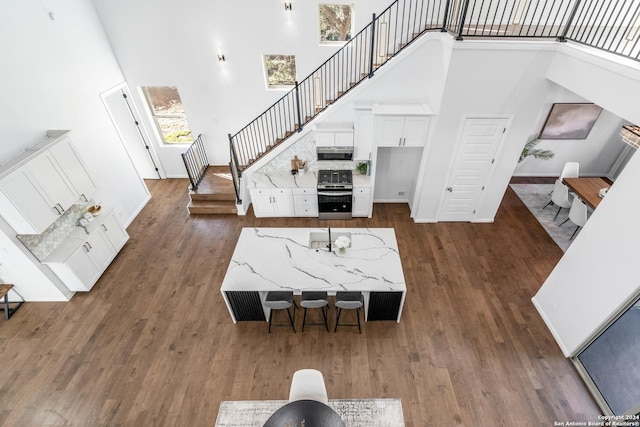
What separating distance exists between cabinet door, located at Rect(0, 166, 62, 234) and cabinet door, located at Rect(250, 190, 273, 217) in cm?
327

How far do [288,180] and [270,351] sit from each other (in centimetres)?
345

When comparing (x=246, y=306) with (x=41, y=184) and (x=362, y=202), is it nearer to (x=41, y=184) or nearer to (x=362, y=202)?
(x=362, y=202)

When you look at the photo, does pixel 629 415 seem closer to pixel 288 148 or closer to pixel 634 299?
pixel 634 299

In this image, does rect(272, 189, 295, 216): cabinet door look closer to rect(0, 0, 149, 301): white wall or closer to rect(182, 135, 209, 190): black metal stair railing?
rect(182, 135, 209, 190): black metal stair railing

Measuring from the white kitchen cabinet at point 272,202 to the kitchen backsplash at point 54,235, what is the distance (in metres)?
3.07

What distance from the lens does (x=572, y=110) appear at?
6.64 metres

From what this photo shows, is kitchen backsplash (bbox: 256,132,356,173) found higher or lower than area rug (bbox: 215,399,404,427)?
higher

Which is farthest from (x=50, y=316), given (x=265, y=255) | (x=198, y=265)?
(x=265, y=255)

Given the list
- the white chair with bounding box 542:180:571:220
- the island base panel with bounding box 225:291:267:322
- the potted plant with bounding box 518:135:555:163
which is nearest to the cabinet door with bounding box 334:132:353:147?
the island base panel with bounding box 225:291:267:322

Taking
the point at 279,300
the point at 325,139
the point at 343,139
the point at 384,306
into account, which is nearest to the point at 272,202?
the point at 325,139

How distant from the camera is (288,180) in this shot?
653cm

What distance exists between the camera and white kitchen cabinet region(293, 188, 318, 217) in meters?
6.32

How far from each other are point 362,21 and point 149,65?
458cm

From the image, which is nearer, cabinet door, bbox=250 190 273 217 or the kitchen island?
the kitchen island
